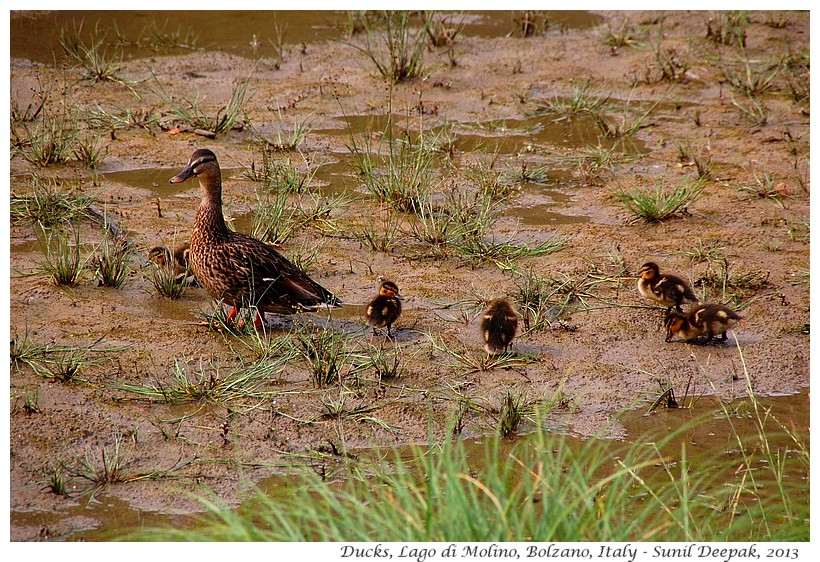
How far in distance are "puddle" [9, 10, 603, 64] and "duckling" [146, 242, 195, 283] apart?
345 centimetres

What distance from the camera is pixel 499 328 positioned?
18.0 ft

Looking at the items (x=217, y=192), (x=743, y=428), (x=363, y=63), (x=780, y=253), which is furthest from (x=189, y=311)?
(x=363, y=63)

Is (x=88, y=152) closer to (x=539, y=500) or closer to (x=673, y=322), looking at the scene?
(x=673, y=322)

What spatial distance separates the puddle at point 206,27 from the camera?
9773 millimetres

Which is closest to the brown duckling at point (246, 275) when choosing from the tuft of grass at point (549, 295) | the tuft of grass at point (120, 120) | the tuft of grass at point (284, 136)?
the tuft of grass at point (549, 295)

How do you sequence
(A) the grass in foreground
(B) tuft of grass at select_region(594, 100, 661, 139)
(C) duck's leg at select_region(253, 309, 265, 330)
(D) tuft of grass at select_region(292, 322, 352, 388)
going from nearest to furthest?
(A) the grass in foreground < (D) tuft of grass at select_region(292, 322, 352, 388) < (C) duck's leg at select_region(253, 309, 265, 330) < (B) tuft of grass at select_region(594, 100, 661, 139)

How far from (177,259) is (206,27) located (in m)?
4.85

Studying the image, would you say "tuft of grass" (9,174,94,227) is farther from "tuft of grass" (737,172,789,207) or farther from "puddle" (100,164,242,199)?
"tuft of grass" (737,172,789,207)

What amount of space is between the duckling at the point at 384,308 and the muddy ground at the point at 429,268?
0.11 m

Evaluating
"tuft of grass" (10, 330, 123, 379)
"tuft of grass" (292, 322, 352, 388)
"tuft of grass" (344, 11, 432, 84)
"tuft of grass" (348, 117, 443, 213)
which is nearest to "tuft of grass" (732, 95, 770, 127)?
"tuft of grass" (344, 11, 432, 84)

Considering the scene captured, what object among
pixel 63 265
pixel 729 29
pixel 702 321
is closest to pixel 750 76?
pixel 729 29

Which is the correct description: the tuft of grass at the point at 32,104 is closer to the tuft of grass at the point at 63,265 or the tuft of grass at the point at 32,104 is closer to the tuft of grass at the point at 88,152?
the tuft of grass at the point at 88,152

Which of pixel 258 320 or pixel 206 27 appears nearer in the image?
pixel 258 320

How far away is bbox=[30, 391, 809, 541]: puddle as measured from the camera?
13.7 ft
